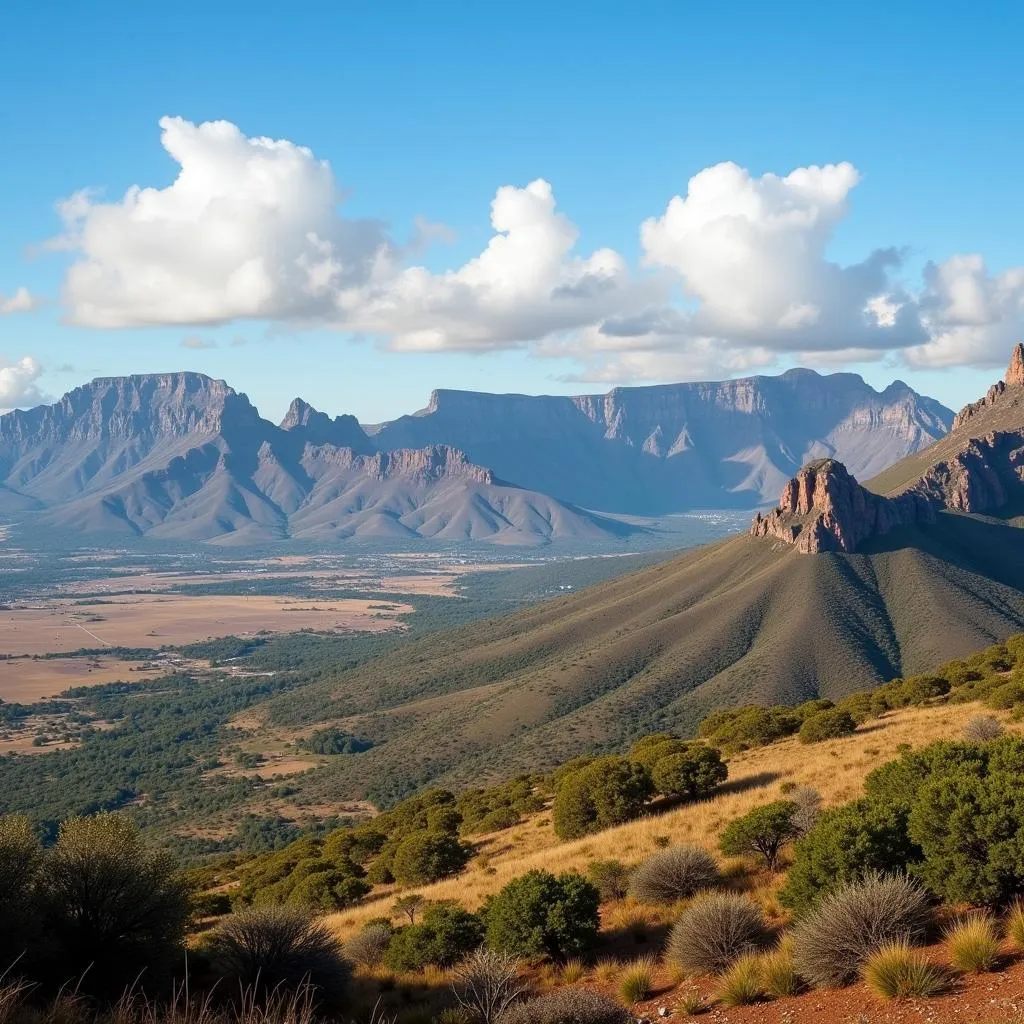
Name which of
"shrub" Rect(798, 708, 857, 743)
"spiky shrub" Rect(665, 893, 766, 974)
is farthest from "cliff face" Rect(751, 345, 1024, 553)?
"spiky shrub" Rect(665, 893, 766, 974)

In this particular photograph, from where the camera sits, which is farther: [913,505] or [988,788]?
[913,505]

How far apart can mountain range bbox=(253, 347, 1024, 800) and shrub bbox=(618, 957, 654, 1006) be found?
Answer: 76310 millimetres

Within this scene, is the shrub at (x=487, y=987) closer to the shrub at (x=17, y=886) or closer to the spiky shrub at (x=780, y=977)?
the spiky shrub at (x=780, y=977)

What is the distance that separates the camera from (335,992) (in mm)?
19766

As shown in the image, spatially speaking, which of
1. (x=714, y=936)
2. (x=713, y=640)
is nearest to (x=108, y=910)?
(x=714, y=936)

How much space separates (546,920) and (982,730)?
69.1 feet

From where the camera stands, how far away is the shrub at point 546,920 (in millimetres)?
20500

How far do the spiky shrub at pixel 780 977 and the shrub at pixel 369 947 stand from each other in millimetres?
11213

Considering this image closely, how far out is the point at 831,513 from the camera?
540 feet

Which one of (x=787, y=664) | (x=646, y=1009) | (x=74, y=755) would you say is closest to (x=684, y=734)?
(x=787, y=664)

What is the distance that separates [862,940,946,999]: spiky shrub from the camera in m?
14.0

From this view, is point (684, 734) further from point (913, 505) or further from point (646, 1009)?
point (913, 505)

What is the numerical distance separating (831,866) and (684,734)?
80.3 meters

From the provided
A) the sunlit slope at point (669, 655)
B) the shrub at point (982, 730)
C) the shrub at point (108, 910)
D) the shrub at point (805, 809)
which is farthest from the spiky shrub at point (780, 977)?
the sunlit slope at point (669, 655)
